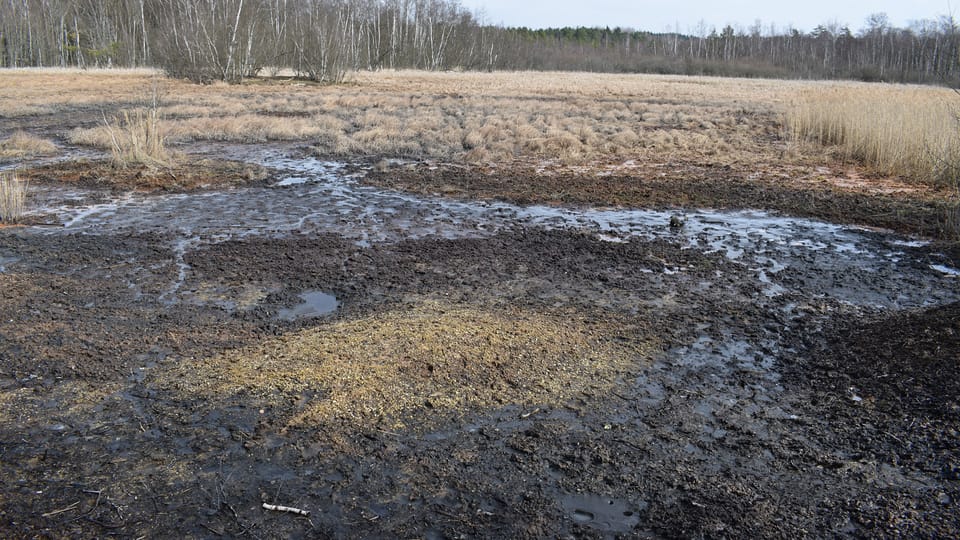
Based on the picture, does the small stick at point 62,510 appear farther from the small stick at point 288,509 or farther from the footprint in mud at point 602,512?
the footprint in mud at point 602,512

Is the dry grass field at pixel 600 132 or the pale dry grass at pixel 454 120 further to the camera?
the pale dry grass at pixel 454 120

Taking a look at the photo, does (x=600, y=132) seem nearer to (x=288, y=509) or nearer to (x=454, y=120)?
(x=454, y=120)

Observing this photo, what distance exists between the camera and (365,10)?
58.7 metres

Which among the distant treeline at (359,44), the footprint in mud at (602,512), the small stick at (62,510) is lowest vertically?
the footprint in mud at (602,512)

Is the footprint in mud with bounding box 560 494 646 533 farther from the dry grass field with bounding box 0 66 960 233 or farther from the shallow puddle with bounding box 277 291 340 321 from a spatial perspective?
the dry grass field with bounding box 0 66 960 233

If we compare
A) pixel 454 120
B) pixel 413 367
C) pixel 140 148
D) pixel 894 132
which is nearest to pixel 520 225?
pixel 413 367

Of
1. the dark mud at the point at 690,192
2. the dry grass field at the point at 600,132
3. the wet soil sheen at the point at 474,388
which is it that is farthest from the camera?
the dry grass field at the point at 600,132

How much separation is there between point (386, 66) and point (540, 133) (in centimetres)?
4734

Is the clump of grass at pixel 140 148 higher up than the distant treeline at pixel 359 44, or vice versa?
the distant treeline at pixel 359 44

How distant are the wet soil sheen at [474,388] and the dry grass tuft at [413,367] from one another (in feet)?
0.08

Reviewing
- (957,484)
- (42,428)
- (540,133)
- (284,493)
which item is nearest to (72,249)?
(42,428)

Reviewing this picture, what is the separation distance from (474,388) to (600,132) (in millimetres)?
15449

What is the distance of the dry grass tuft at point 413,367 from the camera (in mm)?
4816

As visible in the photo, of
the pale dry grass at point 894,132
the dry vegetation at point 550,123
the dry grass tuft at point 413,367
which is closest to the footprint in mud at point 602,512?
the dry grass tuft at point 413,367
